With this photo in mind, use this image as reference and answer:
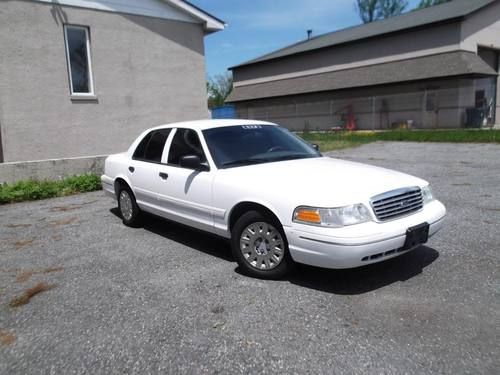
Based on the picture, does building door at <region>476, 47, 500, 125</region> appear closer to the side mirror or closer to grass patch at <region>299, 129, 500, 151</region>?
grass patch at <region>299, 129, 500, 151</region>

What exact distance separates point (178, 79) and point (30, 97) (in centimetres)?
416

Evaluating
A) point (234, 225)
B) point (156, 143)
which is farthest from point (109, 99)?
point (234, 225)

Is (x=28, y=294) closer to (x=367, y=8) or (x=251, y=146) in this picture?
(x=251, y=146)

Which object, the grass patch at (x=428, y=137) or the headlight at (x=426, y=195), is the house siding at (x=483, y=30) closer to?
the grass patch at (x=428, y=137)

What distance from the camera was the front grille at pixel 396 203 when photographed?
369 cm

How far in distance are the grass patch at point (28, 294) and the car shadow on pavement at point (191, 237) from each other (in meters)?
1.65

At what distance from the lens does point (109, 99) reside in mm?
11320

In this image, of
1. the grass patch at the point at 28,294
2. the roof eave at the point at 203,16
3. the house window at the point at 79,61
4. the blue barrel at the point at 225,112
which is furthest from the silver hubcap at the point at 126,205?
the blue barrel at the point at 225,112

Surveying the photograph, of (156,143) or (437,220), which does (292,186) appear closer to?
(437,220)

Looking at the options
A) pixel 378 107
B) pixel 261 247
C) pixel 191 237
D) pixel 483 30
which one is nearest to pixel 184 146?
pixel 191 237

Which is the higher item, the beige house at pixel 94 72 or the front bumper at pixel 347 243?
the beige house at pixel 94 72

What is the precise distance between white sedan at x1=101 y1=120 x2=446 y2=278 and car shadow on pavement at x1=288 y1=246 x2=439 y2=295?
32 centimetres

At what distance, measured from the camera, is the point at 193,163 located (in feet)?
15.1

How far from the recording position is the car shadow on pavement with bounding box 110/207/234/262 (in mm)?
4988
